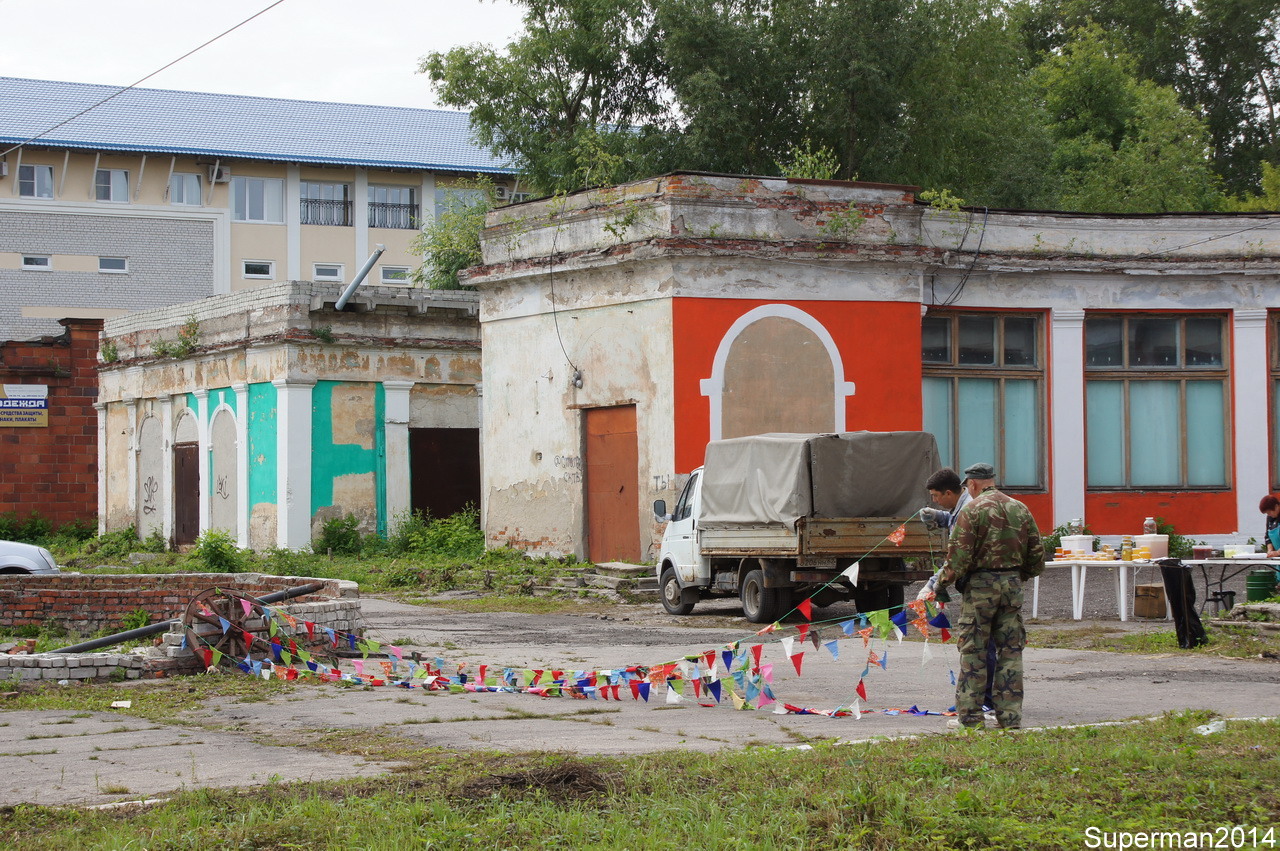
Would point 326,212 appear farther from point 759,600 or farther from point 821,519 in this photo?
point 821,519

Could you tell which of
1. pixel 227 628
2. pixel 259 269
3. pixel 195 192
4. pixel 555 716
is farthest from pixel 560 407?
pixel 195 192

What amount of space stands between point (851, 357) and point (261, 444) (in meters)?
12.3

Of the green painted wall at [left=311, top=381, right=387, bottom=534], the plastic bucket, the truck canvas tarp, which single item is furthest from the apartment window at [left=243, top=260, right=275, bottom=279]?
the plastic bucket

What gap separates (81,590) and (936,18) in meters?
25.7

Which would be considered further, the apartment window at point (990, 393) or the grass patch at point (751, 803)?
the apartment window at point (990, 393)

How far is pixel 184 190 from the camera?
4891cm

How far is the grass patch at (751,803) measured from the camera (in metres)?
5.67

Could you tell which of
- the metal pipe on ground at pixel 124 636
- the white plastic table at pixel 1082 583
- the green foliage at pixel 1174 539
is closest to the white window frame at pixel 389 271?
the green foliage at pixel 1174 539

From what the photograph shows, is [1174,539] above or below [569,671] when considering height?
above

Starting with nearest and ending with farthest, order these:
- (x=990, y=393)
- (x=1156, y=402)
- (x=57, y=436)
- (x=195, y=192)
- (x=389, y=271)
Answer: (x=990, y=393) < (x=1156, y=402) < (x=57, y=436) < (x=195, y=192) < (x=389, y=271)

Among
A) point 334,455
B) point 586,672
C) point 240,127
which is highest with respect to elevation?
point 240,127

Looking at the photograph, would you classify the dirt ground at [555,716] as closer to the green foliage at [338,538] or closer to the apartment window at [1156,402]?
the apartment window at [1156,402]

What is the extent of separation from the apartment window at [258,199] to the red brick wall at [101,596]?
3540cm

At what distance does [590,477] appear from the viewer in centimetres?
2222
